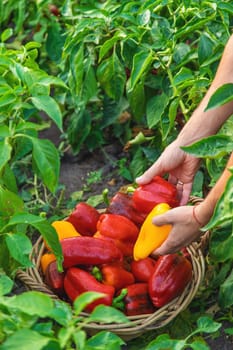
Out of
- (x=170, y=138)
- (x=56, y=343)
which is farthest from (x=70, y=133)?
(x=56, y=343)

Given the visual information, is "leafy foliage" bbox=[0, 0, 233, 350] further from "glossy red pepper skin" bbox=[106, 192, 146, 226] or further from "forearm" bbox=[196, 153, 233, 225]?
"glossy red pepper skin" bbox=[106, 192, 146, 226]

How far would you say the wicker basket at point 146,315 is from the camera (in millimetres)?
2732

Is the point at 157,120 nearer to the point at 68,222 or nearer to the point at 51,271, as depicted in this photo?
the point at 68,222

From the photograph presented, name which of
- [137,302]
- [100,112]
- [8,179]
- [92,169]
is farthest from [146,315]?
[100,112]

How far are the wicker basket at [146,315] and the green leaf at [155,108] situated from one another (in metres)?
0.55

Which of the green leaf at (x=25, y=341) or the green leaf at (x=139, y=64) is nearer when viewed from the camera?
the green leaf at (x=25, y=341)

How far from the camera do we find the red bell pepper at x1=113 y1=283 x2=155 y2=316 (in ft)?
9.40

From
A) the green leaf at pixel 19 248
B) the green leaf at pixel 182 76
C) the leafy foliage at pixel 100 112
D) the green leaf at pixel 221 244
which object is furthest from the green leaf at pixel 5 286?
the green leaf at pixel 182 76

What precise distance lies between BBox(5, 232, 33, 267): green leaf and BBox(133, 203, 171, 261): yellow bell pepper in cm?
66

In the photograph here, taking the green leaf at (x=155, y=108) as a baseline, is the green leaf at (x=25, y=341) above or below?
above

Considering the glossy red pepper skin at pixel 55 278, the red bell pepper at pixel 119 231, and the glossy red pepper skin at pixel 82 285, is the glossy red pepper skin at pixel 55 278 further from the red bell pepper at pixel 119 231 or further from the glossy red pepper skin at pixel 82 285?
the red bell pepper at pixel 119 231

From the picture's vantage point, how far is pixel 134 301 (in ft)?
9.43

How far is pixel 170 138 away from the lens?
3.48 m

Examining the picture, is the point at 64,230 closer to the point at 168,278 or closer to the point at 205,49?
the point at 168,278
